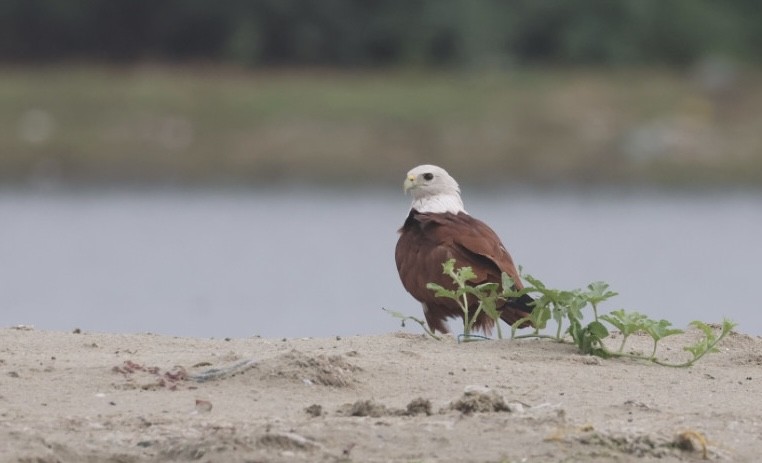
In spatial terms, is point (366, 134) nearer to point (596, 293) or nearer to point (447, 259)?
point (447, 259)

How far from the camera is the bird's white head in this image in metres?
8.75

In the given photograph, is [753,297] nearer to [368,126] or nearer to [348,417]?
[348,417]

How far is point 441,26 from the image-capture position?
43156 millimetres

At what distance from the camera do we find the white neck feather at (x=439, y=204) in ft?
28.4

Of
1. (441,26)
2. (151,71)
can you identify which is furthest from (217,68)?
(441,26)

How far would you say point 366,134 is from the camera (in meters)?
36.7

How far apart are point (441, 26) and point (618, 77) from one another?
516 cm

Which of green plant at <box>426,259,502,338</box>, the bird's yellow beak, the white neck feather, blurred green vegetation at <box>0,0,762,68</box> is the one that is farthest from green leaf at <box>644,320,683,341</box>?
blurred green vegetation at <box>0,0,762,68</box>

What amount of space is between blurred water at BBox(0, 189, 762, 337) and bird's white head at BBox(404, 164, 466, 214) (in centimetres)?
93

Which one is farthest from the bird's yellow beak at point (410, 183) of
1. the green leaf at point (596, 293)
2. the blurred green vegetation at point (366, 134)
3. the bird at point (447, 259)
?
the blurred green vegetation at point (366, 134)

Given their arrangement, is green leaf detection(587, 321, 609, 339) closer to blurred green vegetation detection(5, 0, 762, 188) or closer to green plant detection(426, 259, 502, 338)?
green plant detection(426, 259, 502, 338)

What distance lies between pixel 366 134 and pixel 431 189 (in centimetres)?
2792

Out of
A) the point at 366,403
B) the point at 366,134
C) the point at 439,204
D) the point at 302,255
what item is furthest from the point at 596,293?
the point at 366,134

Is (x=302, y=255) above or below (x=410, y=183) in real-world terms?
above
